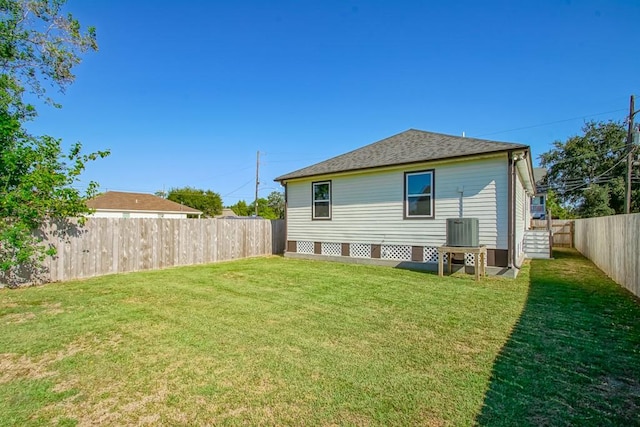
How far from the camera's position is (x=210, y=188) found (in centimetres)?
4753

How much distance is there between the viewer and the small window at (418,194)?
8.85 m

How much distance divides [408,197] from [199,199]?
135 feet

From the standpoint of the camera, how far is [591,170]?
23828 millimetres

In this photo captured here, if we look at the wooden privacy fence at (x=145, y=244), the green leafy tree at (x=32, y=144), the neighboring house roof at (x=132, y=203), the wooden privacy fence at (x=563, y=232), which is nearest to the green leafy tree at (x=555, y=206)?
the wooden privacy fence at (x=563, y=232)

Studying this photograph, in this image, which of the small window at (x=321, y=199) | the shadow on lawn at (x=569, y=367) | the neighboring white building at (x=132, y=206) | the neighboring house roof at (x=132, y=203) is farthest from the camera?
the neighboring house roof at (x=132, y=203)

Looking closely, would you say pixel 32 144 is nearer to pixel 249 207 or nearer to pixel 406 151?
pixel 406 151

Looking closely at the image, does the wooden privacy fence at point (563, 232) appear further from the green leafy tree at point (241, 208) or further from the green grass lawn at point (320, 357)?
the green leafy tree at point (241, 208)

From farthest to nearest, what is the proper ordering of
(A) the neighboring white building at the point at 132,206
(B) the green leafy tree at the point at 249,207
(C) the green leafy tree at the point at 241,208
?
(C) the green leafy tree at the point at 241,208 < (B) the green leafy tree at the point at 249,207 < (A) the neighboring white building at the point at 132,206

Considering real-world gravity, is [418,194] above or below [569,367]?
above

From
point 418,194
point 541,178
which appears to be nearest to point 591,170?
point 541,178

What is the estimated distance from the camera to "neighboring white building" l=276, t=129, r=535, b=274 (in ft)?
25.5

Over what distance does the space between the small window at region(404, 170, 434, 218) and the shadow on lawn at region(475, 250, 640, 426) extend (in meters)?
3.95

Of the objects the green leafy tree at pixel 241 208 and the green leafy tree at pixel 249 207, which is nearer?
the green leafy tree at pixel 249 207

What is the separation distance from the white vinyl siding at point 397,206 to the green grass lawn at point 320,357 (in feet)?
8.72
